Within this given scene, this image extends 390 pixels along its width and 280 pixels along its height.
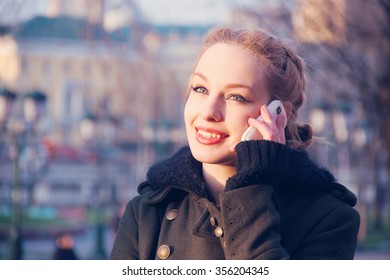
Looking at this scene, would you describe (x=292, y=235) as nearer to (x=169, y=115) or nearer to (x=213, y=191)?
(x=213, y=191)

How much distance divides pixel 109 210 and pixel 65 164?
8.85 feet

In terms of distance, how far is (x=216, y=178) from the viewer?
281 cm

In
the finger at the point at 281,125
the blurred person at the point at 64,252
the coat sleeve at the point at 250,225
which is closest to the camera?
the coat sleeve at the point at 250,225

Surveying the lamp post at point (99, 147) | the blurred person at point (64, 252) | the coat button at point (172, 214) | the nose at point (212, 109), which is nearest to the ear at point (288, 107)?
the nose at point (212, 109)

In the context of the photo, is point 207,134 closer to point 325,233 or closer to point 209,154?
point 209,154

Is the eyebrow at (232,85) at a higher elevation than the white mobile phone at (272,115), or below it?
higher

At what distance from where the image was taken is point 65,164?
36969mm

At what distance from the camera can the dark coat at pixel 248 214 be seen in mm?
2656

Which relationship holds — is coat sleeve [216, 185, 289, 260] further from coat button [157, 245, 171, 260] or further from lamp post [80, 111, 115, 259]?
lamp post [80, 111, 115, 259]

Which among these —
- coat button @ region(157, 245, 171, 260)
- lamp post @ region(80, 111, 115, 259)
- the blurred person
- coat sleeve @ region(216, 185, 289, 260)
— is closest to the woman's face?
coat sleeve @ region(216, 185, 289, 260)

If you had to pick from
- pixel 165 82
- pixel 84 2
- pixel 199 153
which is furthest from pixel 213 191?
pixel 165 82

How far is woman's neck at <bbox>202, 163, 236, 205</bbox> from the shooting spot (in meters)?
2.81

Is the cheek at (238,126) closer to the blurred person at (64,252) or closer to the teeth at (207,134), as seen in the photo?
the teeth at (207,134)

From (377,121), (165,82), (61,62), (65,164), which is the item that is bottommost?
(377,121)
